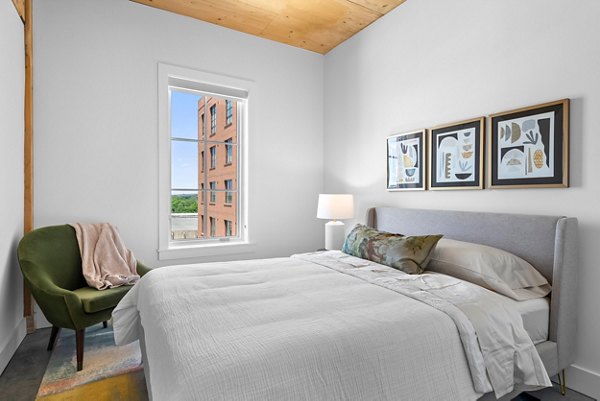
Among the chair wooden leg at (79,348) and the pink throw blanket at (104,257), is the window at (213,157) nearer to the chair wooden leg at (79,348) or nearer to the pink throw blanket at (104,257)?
the pink throw blanket at (104,257)

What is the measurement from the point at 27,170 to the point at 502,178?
3.59m

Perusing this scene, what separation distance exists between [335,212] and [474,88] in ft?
5.29

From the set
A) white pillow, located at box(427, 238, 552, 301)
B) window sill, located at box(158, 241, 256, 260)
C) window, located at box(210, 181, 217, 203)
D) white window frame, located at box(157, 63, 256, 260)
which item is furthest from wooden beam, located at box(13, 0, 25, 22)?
white pillow, located at box(427, 238, 552, 301)

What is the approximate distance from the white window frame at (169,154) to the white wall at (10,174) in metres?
1.05

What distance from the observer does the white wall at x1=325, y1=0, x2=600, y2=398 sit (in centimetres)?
190

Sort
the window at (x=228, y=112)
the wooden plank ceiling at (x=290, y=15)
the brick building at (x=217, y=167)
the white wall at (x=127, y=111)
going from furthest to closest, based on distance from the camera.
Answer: the window at (x=228, y=112) < the brick building at (x=217, y=167) < the wooden plank ceiling at (x=290, y=15) < the white wall at (x=127, y=111)

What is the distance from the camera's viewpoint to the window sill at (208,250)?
3270mm

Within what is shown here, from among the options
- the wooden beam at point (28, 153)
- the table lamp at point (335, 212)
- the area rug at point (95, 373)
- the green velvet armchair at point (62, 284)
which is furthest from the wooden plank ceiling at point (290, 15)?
the area rug at point (95, 373)

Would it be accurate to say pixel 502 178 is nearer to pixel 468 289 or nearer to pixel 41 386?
pixel 468 289

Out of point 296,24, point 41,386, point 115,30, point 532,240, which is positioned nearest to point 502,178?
point 532,240

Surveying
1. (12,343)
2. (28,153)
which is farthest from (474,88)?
(12,343)

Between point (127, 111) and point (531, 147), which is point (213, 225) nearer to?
point (127, 111)

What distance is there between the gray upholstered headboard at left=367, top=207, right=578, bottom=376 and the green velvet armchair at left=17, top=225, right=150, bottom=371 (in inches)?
102

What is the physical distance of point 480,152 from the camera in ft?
7.95
